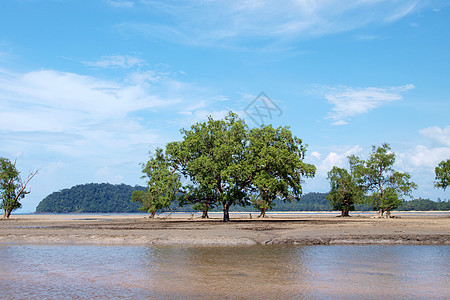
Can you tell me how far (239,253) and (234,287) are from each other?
341 inches

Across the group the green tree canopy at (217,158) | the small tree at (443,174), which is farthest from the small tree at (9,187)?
the small tree at (443,174)

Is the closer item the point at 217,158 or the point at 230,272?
the point at 230,272

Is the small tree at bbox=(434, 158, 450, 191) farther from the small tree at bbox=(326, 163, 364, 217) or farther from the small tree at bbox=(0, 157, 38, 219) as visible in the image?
the small tree at bbox=(0, 157, 38, 219)

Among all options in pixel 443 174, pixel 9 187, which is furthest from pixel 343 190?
pixel 9 187

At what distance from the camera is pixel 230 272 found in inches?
647

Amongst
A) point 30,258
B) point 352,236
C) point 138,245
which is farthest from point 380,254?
point 30,258

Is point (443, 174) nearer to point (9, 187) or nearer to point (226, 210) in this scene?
point (226, 210)

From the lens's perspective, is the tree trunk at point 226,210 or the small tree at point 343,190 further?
the small tree at point 343,190

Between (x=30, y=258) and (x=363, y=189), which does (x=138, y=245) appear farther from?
(x=363, y=189)

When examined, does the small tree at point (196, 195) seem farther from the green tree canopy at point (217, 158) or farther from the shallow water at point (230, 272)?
the shallow water at point (230, 272)

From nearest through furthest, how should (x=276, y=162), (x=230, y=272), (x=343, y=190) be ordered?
(x=230, y=272) < (x=276, y=162) < (x=343, y=190)

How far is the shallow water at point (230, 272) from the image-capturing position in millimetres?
13039

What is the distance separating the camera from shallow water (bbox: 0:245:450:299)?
13039 mm

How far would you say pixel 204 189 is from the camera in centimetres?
4881
